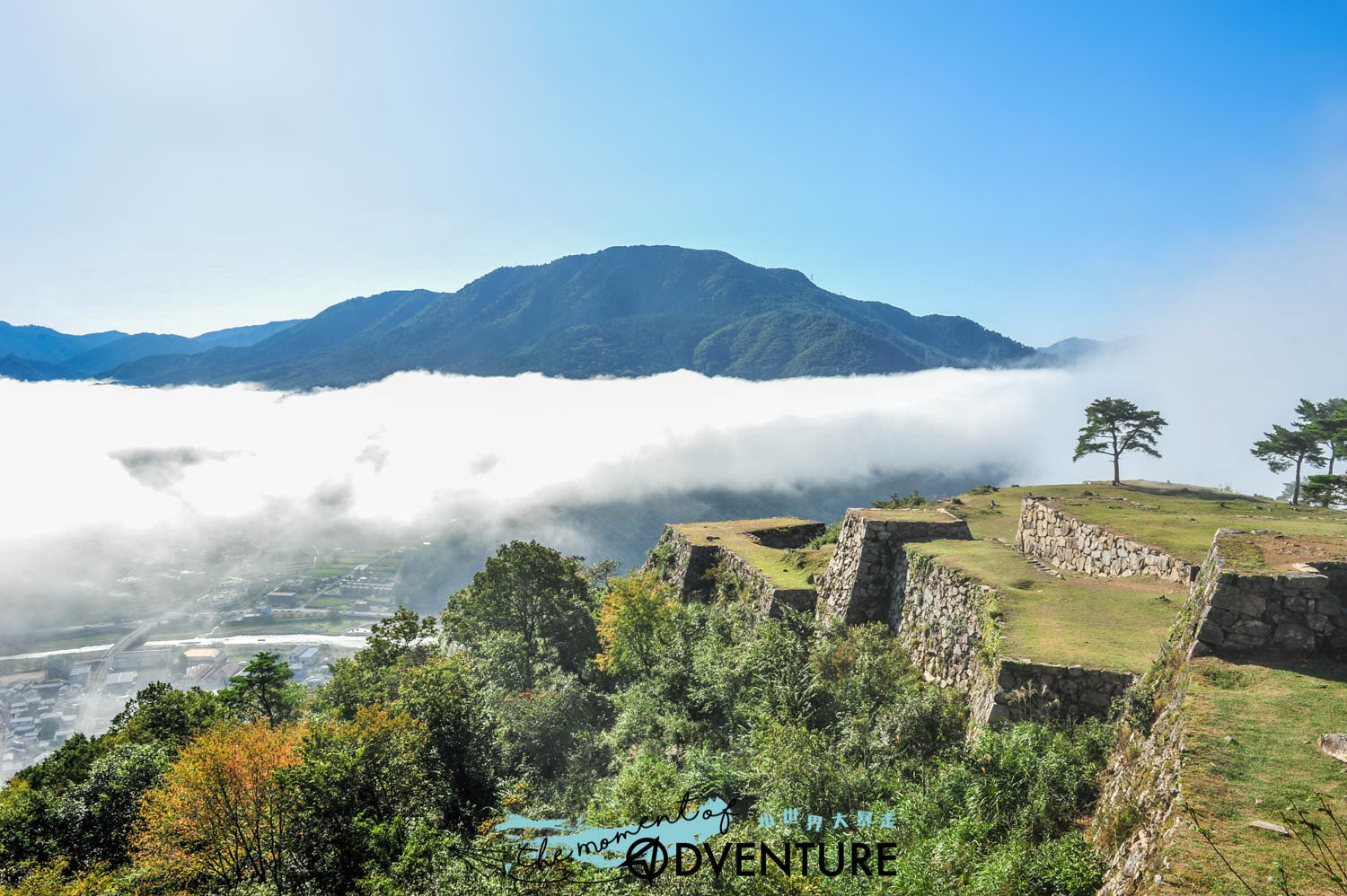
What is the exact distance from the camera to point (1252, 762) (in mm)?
7750

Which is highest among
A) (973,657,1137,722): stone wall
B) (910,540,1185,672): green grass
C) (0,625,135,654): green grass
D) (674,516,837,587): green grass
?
(910,540,1185,672): green grass

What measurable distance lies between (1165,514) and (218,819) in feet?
112

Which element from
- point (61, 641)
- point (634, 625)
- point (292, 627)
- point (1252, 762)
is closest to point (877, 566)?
point (634, 625)

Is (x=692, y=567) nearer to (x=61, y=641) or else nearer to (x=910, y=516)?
(x=910, y=516)

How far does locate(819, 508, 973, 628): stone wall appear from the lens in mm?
Answer: 22672

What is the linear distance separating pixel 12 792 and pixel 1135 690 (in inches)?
1402

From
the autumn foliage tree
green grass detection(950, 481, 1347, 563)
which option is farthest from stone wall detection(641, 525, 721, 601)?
green grass detection(950, 481, 1347, 563)

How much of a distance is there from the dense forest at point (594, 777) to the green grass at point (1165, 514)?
8719 millimetres

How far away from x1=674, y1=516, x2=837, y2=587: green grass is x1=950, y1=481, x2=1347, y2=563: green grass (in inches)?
328

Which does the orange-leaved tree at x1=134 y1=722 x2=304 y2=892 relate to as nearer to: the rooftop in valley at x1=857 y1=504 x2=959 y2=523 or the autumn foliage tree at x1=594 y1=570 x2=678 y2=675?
A: the autumn foliage tree at x1=594 y1=570 x2=678 y2=675

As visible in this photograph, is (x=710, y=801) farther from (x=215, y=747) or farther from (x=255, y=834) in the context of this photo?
(x=215, y=747)

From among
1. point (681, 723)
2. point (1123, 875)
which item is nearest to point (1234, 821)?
point (1123, 875)

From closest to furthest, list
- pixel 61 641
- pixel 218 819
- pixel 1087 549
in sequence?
pixel 218 819 → pixel 1087 549 → pixel 61 641

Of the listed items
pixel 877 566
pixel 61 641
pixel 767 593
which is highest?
pixel 877 566
